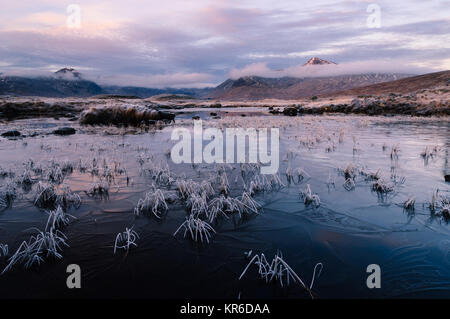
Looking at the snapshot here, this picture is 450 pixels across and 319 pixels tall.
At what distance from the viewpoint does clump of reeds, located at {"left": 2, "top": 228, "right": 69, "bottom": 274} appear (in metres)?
3.76

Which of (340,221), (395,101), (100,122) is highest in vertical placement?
(395,101)

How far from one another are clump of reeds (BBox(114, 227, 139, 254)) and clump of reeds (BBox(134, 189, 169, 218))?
0.92 metres

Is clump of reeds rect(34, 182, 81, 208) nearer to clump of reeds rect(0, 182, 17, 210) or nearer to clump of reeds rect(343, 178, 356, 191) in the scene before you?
clump of reeds rect(0, 182, 17, 210)

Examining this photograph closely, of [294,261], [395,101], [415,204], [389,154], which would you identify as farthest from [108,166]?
[395,101]

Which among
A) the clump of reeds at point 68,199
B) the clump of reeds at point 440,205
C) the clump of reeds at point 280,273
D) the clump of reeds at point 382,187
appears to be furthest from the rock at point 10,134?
the clump of reeds at point 440,205

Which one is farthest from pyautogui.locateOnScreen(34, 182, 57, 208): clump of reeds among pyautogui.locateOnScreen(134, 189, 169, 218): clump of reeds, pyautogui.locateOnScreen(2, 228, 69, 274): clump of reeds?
pyautogui.locateOnScreen(134, 189, 169, 218): clump of reeds

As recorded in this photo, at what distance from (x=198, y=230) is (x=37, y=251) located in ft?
8.15

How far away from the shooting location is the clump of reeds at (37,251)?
376 centimetres

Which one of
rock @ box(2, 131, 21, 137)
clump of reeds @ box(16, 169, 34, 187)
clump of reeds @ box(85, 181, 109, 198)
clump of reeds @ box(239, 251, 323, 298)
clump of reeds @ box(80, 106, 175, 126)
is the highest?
clump of reeds @ box(80, 106, 175, 126)

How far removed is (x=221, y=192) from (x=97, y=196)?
3170mm

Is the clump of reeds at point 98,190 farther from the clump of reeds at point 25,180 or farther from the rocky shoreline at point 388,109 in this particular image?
the rocky shoreline at point 388,109
